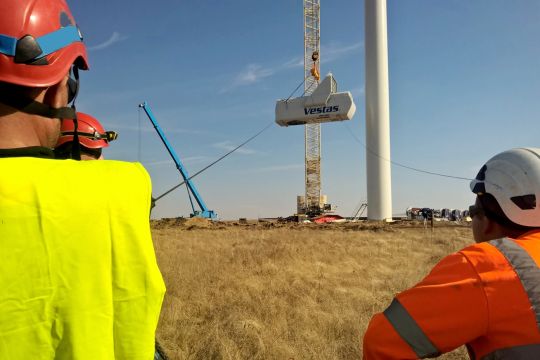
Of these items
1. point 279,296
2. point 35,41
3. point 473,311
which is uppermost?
point 35,41

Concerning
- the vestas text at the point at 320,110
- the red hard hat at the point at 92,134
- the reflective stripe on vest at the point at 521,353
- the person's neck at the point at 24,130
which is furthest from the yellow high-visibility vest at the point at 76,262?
the vestas text at the point at 320,110

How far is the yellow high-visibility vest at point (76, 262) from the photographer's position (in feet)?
3.00

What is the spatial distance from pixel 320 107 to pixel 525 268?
29051 millimetres

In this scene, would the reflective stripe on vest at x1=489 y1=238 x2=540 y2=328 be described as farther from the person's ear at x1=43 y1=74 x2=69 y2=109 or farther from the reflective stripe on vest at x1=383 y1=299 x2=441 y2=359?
the person's ear at x1=43 y1=74 x2=69 y2=109

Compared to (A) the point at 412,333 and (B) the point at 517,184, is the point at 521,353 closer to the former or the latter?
(A) the point at 412,333

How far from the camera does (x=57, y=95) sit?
137 cm

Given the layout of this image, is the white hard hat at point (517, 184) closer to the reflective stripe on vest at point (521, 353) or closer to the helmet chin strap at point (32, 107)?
the reflective stripe on vest at point (521, 353)

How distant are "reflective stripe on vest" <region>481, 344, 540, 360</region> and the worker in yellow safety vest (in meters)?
1.09

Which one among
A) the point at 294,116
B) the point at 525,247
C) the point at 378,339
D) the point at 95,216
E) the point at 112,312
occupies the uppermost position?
the point at 294,116

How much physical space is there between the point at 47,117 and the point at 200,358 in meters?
4.33

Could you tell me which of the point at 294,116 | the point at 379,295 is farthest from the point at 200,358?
the point at 294,116

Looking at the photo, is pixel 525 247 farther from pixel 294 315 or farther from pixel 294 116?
pixel 294 116

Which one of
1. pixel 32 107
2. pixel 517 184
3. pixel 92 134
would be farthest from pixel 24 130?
pixel 92 134

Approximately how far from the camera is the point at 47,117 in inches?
50.7
